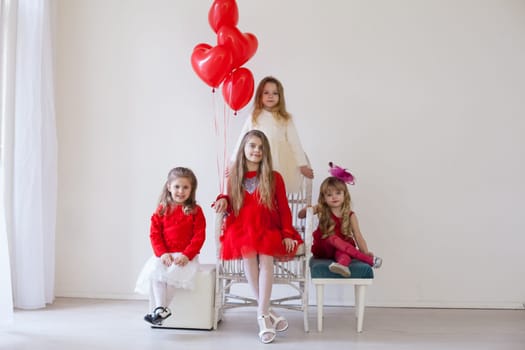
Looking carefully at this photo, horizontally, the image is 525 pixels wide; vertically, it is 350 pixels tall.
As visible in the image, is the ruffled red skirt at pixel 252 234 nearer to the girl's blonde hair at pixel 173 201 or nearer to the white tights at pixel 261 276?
the white tights at pixel 261 276

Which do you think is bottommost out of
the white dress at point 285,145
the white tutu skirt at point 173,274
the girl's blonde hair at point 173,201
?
the white tutu skirt at point 173,274

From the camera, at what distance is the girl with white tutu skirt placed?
2.51m

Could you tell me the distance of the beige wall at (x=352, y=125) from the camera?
127 inches

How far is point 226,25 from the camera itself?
281cm

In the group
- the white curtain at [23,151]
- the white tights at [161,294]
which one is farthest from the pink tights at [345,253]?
the white curtain at [23,151]

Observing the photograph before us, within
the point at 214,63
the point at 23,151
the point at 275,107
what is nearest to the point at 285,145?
the point at 275,107

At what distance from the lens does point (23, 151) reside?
2.87 meters

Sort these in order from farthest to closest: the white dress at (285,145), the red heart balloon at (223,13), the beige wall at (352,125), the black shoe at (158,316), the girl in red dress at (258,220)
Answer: the beige wall at (352,125), the white dress at (285,145), the red heart balloon at (223,13), the girl in red dress at (258,220), the black shoe at (158,316)

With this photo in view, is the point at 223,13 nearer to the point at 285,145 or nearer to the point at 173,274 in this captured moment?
the point at 285,145

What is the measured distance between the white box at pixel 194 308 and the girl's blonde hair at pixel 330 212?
0.68 m

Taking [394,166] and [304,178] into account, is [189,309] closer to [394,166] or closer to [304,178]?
[304,178]

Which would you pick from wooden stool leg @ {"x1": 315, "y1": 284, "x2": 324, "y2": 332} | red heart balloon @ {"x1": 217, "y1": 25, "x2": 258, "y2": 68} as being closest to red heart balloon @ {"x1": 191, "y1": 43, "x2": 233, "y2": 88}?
red heart balloon @ {"x1": 217, "y1": 25, "x2": 258, "y2": 68}

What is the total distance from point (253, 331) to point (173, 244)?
0.56m

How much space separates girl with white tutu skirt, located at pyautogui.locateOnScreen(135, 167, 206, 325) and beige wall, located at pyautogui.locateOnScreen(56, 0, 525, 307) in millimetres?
626
